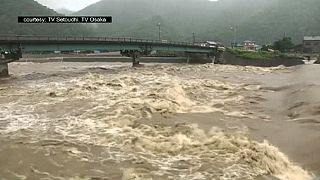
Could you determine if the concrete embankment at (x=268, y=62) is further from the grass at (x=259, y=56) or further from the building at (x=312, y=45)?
the building at (x=312, y=45)

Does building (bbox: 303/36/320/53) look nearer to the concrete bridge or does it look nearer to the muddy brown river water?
the concrete bridge

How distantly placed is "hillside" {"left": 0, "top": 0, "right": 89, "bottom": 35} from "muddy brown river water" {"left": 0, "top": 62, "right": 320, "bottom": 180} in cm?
10504

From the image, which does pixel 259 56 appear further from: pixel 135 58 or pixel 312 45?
pixel 312 45

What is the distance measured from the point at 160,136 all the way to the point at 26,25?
A: 123442 mm

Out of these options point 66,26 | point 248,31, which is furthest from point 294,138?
point 248,31

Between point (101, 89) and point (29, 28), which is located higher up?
point (29, 28)

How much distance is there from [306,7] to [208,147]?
578 feet

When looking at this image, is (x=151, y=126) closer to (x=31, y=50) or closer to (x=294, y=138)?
(x=294, y=138)

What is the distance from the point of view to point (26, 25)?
427ft

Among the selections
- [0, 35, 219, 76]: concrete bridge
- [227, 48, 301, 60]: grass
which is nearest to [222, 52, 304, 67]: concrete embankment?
[227, 48, 301, 60]: grass

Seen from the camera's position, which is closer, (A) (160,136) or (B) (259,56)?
(A) (160,136)

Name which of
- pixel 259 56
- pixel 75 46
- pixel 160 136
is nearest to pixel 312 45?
pixel 259 56

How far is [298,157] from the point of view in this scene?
1394cm

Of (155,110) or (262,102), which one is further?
(262,102)
